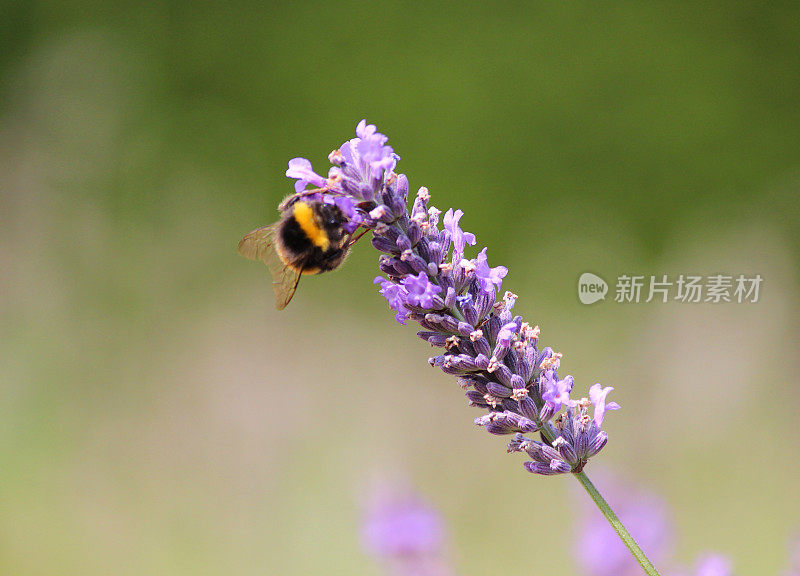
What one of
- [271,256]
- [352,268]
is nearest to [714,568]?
[271,256]

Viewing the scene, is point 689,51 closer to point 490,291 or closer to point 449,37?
point 449,37

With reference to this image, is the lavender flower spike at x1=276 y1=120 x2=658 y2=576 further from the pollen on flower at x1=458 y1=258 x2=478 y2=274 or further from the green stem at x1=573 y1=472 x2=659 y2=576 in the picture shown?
the green stem at x1=573 y1=472 x2=659 y2=576

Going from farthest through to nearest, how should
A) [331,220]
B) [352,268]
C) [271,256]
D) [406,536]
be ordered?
[352,268] → [406,536] → [271,256] → [331,220]

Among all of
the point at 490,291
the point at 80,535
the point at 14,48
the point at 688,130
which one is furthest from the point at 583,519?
the point at 14,48

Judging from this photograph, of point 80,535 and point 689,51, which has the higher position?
point 689,51

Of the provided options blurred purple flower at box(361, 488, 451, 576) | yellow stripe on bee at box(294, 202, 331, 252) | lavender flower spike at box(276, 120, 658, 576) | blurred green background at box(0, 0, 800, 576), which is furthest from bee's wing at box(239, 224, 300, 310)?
blurred green background at box(0, 0, 800, 576)

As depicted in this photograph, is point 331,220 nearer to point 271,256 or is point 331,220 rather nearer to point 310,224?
point 310,224
